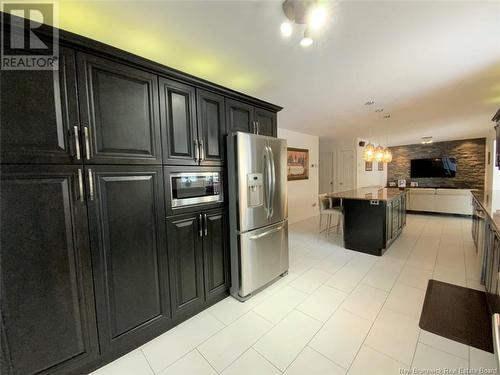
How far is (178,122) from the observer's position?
180 centimetres

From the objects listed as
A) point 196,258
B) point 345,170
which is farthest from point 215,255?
point 345,170

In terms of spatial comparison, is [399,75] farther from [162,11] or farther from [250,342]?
[250,342]

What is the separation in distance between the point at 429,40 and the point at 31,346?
137 inches

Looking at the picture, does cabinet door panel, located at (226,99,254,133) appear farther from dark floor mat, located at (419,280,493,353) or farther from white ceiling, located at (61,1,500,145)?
dark floor mat, located at (419,280,493,353)

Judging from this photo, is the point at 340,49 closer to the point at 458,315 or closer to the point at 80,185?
the point at 80,185

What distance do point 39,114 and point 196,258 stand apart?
1508 mm

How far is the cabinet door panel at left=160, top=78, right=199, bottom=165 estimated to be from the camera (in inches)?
67.6

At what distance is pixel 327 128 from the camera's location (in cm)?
505

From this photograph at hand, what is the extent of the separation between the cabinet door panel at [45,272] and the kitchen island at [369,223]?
3.54 metres

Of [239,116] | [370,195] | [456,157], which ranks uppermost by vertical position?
[239,116]

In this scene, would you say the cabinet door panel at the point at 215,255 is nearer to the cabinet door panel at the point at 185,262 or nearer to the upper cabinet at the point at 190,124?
the cabinet door panel at the point at 185,262

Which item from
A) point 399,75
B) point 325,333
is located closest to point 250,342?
point 325,333
